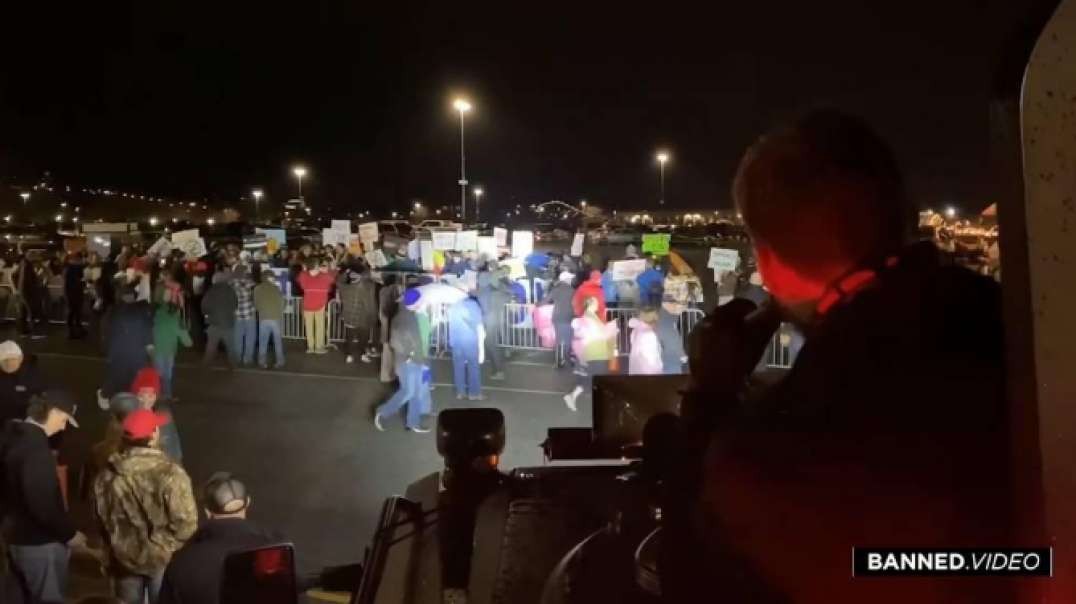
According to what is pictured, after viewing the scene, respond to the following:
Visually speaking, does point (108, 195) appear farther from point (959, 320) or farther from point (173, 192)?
point (959, 320)

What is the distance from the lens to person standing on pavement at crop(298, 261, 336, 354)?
1609 cm

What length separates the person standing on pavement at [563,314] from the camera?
14.8 meters

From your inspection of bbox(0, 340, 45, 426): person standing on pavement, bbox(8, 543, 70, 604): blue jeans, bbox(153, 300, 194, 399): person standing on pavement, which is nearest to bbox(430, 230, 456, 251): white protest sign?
bbox(153, 300, 194, 399): person standing on pavement

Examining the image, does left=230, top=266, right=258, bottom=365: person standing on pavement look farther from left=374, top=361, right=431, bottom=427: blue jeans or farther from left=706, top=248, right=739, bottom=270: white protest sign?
left=706, top=248, right=739, bottom=270: white protest sign

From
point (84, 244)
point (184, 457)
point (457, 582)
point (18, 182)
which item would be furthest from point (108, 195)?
point (457, 582)

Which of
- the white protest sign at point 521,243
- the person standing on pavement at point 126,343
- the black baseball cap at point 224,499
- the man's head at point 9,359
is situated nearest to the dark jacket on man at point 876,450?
the black baseball cap at point 224,499

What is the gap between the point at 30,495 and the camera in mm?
5461

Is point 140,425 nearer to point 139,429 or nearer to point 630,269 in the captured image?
point 139,429

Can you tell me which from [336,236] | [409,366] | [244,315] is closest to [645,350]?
[409,366]

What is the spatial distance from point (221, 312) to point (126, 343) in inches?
141

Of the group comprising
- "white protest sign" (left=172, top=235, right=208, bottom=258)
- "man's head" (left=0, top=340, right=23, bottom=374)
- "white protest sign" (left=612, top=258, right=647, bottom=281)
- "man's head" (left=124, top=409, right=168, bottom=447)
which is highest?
"white protest sign" (left=172, top=235, right=208, bottom=258)

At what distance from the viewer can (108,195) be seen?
3428 inches

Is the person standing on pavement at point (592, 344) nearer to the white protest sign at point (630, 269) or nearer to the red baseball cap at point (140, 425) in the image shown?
the white protest sign at point (630, 269)

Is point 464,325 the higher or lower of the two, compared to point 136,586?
higher
